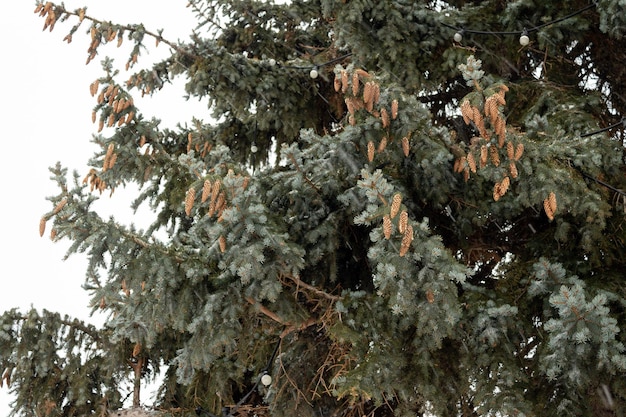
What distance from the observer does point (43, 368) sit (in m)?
4.67

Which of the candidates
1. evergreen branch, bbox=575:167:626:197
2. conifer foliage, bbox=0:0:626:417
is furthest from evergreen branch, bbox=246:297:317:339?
evergreen branch, bbox=575:167:626:197

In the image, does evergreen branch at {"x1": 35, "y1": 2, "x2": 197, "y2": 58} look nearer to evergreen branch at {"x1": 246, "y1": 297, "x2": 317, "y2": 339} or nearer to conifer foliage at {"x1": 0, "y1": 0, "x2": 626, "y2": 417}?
conifer foliage at {"x1": 0, "y1": 0, "x2": 626, "y2": 417}

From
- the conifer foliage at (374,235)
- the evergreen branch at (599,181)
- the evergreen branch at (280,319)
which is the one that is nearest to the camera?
the conifer foliage at (374,235)

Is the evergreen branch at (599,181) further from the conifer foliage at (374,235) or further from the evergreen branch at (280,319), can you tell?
the evergreen branch at (280,319)

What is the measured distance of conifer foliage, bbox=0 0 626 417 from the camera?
2949 millimetres

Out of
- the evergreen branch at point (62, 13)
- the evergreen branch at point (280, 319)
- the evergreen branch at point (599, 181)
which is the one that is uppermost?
the evergreen branch at point (62, 13)

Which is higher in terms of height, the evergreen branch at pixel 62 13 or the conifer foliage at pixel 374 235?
the evergreen branch at pixel 62 13

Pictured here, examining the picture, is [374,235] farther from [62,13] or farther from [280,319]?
[62,13]

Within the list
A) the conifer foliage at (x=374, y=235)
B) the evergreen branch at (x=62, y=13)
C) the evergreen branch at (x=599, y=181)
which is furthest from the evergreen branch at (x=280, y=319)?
the evergreen branch at (x=62, y=13)

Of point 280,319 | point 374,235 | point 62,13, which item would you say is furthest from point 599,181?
point 62,13

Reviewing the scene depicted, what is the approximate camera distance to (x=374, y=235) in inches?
109

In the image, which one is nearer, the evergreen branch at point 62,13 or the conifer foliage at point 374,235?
the conifer foliage at point 374,235

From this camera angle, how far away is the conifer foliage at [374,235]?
2.95m

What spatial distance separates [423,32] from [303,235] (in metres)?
1.75
